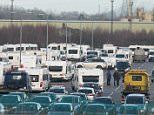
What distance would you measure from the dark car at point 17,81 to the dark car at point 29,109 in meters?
14.8

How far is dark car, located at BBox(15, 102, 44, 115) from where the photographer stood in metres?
32.5

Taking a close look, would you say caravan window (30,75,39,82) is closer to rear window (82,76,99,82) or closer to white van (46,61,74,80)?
rear window (82,76,99,82)

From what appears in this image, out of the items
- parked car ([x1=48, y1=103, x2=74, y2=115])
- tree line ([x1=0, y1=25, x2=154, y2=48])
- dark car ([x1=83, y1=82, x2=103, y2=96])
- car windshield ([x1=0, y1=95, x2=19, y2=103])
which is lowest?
dark car ([x1=83, y1=82, x2=103, y2=96])

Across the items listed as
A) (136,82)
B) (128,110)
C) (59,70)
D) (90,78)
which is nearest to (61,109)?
(128,110)

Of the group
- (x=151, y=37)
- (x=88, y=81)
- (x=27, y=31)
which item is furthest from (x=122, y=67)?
(x=151, y=37)

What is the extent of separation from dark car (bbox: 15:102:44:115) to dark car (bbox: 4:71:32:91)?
14784 millimetres

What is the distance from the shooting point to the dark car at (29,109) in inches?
1280

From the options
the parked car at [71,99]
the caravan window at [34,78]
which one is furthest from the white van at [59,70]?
the parked car at [71,99]

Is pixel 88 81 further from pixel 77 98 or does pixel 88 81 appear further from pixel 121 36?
pixel 121 36

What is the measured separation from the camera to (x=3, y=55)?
228ft

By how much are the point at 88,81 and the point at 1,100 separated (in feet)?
45.3

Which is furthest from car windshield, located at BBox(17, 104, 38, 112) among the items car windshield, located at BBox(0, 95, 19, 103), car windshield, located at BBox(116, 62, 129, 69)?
car windshield, located at BBox(116, 62, 129, 69)

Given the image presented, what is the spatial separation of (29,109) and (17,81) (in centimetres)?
1628

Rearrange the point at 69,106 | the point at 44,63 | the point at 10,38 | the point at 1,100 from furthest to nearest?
the point at 10,38 < the point at 44,63 < the point at 1,100 < the point at 69,106
